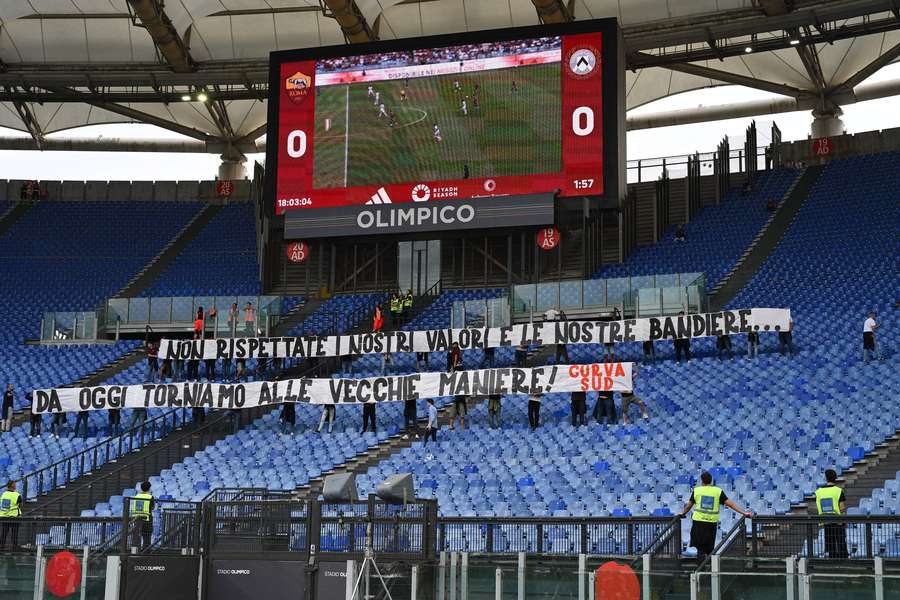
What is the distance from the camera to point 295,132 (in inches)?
1414

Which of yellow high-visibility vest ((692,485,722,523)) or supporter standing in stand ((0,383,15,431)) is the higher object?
supporter standing in stand ((0,383,15,431))

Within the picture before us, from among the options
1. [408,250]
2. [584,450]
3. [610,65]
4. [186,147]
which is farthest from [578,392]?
[186,147]

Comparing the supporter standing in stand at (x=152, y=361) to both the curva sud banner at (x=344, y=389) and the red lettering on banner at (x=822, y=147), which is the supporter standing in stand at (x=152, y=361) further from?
the red lettering on banner at (x=822, y=147)

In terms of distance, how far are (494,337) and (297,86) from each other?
32.6 ft

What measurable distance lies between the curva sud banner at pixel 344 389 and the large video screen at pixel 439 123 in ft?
24.9

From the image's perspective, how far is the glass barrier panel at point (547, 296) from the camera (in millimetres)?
35812

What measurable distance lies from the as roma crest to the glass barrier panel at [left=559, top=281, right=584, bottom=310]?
Answer: 9203 mm

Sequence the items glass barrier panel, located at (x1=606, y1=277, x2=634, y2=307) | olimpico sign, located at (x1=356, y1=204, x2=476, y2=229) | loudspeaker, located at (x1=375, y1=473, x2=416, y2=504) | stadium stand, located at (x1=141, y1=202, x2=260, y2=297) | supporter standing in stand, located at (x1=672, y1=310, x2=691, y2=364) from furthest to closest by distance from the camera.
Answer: stadium stand, located at (x1=141, y1=202, x2=260, y2=297) < glass barrier panel, located at (x1=606, y1=277, x2=634, y2=307) < olimpico sign, located at (x1=356, y1=204, x2=476, y2=229) < supporter standing in stand, located at (x1=672, y1=310, x2=691, y2=364) < loudspeaker, located at (x1=375, y1=473, x2=416, y2=504)

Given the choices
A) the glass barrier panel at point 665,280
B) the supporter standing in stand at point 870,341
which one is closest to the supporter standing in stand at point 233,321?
the glass barrier panel at point 665,280

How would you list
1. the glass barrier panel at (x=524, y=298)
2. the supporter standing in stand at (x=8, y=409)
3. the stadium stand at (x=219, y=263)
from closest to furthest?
1. the supporter standing in stand at (x=8, y=409)
2. the glass barrier panel at (x=524, y=298)
3. the stadium stand at (x=219, y=263)

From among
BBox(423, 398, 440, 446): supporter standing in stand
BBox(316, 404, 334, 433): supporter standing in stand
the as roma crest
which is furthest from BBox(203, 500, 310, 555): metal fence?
the as roma crest

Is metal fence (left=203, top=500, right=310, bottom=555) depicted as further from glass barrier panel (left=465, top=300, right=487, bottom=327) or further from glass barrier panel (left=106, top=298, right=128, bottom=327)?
glass barrier panel (left=106, top=298, right=128, bottom=327)

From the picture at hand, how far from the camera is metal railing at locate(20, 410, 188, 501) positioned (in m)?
25.0

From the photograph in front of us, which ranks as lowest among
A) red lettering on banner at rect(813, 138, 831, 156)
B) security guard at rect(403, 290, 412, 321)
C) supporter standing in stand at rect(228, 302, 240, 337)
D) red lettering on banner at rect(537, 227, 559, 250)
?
supporter standing in stand at rect(228, 302, 240, 337)
